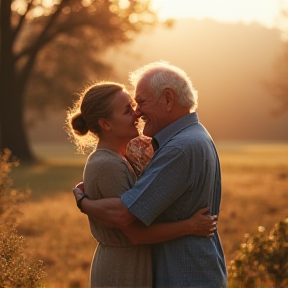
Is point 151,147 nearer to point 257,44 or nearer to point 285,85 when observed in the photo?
point 285,85

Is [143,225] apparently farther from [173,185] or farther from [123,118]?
[123,118]

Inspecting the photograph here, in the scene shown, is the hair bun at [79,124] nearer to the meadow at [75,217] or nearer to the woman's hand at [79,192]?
the woman's hand at [79,192]

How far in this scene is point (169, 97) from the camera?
4.32m

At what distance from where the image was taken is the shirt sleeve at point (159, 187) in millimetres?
4109

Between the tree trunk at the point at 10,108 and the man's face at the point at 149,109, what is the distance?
28283 millimetres

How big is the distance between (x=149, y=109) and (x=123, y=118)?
0.15 m

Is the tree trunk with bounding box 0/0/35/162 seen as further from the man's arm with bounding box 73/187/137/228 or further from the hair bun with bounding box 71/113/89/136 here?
the man's arm with bounding box 73/187/137/228

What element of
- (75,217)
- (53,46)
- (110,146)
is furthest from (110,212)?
(53,46)

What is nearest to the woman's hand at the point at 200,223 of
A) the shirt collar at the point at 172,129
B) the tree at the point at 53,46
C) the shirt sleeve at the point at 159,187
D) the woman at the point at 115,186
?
the woman at the point at 115,186

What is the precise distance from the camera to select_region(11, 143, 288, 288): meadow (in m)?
10.3

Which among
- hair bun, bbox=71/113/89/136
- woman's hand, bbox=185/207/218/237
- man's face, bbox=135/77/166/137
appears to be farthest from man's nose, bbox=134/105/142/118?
woman's hand, bbox=185/207/218/237

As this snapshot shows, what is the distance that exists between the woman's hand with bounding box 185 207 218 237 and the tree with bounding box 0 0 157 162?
27097 mm

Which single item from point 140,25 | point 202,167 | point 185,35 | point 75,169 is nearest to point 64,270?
point 202,167

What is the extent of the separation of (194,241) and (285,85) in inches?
1317
